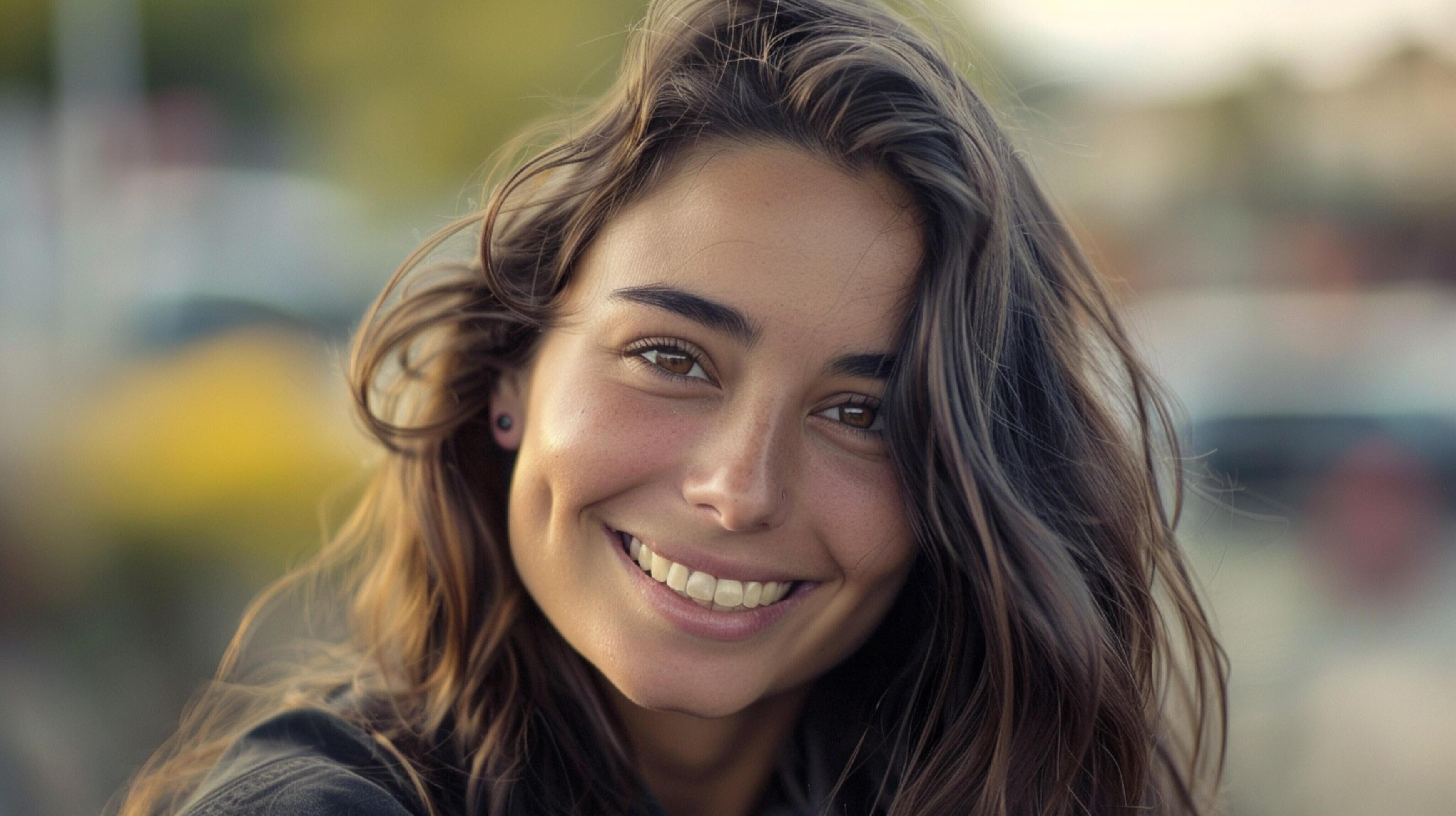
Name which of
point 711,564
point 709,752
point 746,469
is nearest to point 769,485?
point 746,469

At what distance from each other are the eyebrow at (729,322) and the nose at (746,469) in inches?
3.8

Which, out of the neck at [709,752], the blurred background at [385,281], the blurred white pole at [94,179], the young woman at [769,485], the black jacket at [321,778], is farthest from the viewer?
the blurred white pole at [94,179]

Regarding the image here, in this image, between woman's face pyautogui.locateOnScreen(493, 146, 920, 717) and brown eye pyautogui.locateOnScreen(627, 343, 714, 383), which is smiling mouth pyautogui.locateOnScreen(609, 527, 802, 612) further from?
brown eye pyautogui.locateOnScreen(627, 343, 714, 383)

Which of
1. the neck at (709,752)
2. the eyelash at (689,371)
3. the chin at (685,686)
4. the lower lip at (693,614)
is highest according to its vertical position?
the eyelash at (689,371)

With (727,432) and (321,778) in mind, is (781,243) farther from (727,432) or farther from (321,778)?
(321,778)

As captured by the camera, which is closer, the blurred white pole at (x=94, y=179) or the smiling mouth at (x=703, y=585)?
the smiling mouth at (x=703, y=585)

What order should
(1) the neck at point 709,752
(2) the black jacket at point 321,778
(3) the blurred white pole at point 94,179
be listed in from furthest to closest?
(3) the blurred white pole at point 94,179, (1) the neck at point 709,752, (2) the black jacket at point 321,778

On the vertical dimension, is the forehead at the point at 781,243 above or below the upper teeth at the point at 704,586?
above

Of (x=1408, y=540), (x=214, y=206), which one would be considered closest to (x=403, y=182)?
(x=214, y=206)

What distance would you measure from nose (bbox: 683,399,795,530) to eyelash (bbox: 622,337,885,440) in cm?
9

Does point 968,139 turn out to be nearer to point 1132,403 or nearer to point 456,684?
point 1132,403

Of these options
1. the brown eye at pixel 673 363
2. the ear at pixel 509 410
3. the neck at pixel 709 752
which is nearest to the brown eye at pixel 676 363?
the brown eye at pixel 673 363

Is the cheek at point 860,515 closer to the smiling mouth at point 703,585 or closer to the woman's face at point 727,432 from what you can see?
the woman's face at point 727,432

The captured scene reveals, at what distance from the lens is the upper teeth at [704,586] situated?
1.88 metres
